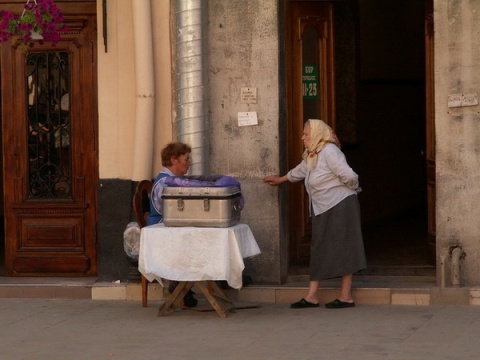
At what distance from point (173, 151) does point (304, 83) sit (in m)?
2.17

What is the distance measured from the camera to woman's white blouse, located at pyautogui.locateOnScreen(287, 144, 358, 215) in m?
11.0

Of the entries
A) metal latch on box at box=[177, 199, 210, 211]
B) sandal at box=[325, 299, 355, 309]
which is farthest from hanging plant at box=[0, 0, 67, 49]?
sandal at box=[325, 299, 355, 309]

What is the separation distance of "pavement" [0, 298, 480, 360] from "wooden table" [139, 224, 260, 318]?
40 cm

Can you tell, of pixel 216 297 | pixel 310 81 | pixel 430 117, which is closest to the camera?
pixel 216 297

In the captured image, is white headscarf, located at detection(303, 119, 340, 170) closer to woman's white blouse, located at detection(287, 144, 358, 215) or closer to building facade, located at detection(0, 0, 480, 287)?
woman's white blouse, located at detection(287, 144, 358, 215)

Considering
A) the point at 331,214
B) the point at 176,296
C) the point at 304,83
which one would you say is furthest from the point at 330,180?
the point at 304,83

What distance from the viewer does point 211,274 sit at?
1049cm

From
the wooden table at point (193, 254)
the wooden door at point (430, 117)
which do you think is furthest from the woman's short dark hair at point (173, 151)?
the wooden door at point (430, 117)

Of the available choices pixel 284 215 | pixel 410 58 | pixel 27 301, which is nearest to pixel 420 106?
pixel 410 58

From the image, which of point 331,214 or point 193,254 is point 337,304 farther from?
point 193,254

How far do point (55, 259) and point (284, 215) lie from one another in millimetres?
2432

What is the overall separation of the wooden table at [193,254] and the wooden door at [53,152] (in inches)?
86.9

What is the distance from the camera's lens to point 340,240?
11.1 meters

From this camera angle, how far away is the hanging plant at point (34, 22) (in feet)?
36.3
